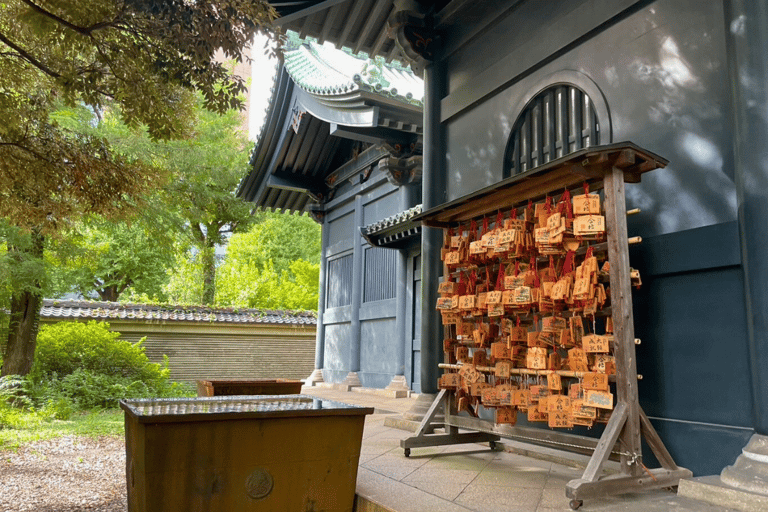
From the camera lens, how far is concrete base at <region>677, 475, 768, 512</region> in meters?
2.82

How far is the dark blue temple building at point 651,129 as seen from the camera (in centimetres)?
334

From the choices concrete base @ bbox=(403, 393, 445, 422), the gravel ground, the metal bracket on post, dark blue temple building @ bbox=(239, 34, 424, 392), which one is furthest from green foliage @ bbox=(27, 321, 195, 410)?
the metal bracket on post

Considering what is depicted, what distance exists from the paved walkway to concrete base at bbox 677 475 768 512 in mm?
58

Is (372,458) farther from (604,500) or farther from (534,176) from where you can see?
(534,176)

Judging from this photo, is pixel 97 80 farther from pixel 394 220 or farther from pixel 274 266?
pixel 274 266

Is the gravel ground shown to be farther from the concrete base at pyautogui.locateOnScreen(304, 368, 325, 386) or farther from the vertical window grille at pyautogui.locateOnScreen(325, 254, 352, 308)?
the concrete base at pyautogui.locateOnScreen(304, 368, 325, 386)

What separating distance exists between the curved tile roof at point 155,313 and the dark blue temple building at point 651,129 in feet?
30.2

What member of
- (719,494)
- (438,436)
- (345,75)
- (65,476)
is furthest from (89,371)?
(719,494)

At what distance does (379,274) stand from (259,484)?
30.3 ft

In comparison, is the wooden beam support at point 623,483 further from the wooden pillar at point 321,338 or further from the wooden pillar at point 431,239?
the wooden pillar at point 321,338

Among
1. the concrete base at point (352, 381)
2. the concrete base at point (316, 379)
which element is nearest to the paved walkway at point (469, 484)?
the concrete base at point (352, 381)

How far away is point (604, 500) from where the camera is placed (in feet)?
10.5

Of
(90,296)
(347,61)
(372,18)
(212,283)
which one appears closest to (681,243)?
(372,18)

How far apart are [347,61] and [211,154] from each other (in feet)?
29.2
